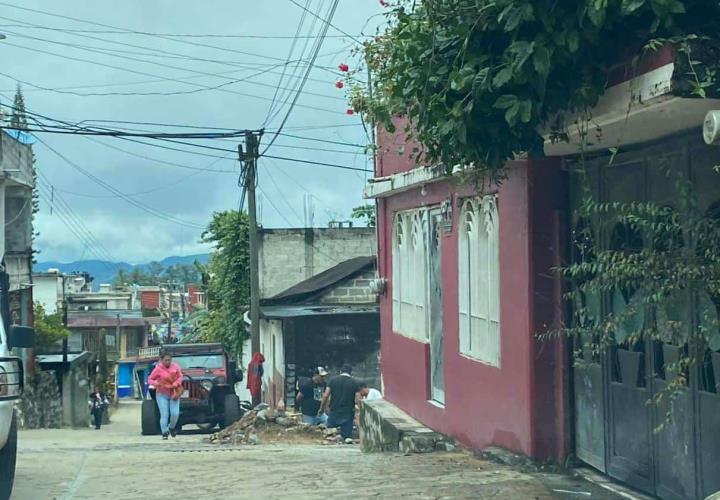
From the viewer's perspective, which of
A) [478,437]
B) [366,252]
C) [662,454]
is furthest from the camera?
[366,252]

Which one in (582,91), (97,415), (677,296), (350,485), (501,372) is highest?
(582,91)

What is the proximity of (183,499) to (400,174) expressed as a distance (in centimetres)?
660

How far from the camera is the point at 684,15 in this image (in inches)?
235

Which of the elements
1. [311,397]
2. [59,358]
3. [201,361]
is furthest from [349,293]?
[59,358]

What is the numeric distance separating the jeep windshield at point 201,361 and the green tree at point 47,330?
15406mm

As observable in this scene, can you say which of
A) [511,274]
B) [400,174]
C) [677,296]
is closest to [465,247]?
[511,274]

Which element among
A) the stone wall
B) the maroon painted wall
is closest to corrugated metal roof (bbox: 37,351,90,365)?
the stone wall

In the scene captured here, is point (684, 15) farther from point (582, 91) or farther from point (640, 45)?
point (582, 91)

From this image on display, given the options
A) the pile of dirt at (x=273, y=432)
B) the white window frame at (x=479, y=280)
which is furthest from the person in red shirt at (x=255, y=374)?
the white window frame at (x=479, y=280)

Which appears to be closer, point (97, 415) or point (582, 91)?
point (582, 91)

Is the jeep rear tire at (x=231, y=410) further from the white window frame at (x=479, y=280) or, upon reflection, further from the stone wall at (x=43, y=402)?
the white window frame at (x=479, y=280)

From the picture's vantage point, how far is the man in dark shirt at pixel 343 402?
19047 millimetres

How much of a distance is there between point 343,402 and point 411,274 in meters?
5.65

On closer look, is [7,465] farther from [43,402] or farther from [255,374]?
[43,402]
